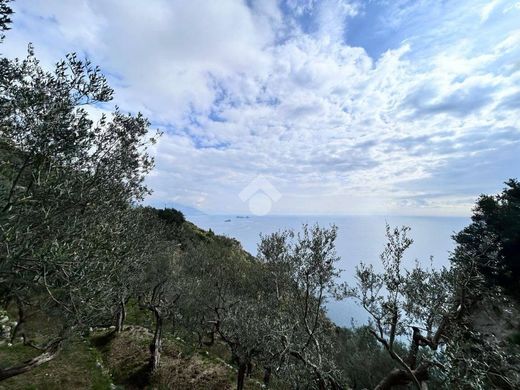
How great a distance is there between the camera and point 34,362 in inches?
519

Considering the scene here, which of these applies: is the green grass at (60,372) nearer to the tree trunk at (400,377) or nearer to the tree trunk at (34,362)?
the tree trunk at (34,362)

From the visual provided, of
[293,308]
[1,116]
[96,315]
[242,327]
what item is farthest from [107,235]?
[293,308]

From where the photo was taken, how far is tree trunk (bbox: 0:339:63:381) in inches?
484

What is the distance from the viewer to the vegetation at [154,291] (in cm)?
Result: 1019

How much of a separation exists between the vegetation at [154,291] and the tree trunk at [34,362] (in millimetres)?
79

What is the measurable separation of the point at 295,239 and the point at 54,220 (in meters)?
16.2

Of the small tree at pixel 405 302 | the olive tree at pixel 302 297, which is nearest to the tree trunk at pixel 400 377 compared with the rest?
the small tree at pixel 405 302

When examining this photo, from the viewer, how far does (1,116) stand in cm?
1048

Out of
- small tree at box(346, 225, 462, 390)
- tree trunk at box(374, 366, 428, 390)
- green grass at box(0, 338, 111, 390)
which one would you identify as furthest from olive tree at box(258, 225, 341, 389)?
green grass at box(0, 338, 111, 390)

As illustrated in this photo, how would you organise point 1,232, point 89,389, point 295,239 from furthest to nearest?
point 295,239, point 89,389, point 1,232

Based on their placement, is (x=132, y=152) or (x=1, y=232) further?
(x=132, y=152)

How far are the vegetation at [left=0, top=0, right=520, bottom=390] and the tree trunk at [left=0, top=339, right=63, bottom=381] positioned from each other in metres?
0.08

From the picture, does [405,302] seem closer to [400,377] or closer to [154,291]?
[400,377]

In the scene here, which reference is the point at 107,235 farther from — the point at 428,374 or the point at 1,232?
the point at 428,374
